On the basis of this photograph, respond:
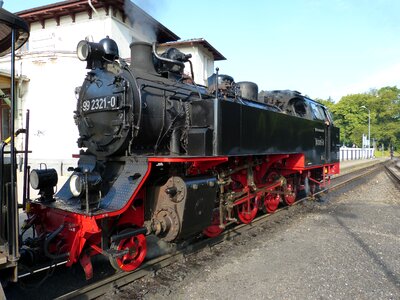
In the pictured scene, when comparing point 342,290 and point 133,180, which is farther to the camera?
point 133,180

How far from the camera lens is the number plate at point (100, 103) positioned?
4.89 m

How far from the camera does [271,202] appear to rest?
830cm

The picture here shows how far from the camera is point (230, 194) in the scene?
632cm

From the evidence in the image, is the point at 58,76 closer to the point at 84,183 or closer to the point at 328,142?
the point at 328,142

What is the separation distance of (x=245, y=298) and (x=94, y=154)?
3.05 m

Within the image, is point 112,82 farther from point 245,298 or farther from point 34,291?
point 245,298

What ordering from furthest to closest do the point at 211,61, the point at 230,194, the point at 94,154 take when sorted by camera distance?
the point at 211,61 < the point at 230,194 < the point at 94,154

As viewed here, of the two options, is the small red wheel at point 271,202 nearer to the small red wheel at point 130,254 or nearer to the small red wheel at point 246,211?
the small red wheel at point 246,211

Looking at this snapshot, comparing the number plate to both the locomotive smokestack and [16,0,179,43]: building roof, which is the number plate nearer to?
the locomotive smokestack

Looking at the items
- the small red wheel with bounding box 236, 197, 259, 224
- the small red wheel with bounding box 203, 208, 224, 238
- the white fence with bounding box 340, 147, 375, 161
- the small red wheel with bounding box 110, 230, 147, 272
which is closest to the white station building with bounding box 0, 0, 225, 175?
the small red wheel with bounding box 236, 197, 259, 224

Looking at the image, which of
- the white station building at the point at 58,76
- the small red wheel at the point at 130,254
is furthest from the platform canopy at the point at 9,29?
the white station building at the point at 58,76

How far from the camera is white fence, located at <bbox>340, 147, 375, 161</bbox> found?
131 feet

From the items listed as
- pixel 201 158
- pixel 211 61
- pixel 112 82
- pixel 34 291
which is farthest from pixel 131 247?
pixel 211 61

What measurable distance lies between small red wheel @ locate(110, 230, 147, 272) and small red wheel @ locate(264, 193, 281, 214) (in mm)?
4147
